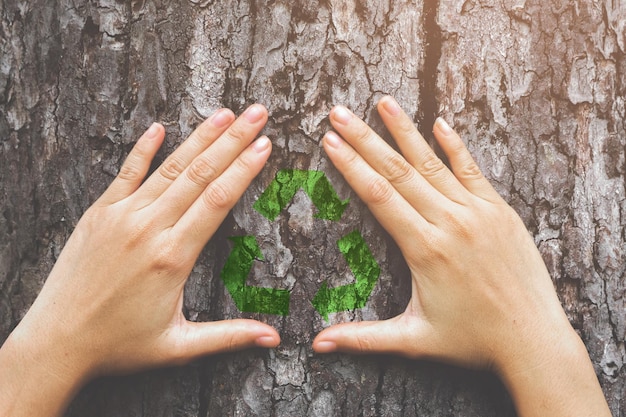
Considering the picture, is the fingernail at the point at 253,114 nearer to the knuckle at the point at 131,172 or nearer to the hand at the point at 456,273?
the hand at the point at 456,273

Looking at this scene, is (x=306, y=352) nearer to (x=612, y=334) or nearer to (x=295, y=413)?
(x=295, y=413)

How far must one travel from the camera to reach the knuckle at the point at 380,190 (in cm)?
188

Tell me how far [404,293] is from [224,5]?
44.8 inches

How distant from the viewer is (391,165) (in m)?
1.89

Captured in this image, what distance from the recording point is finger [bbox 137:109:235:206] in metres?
1.93

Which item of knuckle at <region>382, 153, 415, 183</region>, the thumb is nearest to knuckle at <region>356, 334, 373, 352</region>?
the thumb

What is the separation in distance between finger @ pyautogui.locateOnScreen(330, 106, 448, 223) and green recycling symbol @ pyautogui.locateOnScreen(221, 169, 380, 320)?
0.55ft

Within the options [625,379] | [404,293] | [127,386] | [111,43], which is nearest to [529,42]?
[404,293]

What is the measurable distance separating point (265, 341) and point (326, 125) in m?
0.74

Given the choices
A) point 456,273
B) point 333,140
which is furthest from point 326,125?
point 456,273

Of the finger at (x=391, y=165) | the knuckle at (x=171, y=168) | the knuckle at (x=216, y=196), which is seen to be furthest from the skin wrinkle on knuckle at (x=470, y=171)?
the knuckle at (x=171, y=168)

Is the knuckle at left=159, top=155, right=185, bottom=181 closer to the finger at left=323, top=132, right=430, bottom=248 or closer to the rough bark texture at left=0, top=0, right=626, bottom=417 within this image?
the rough bark texture at left=0, top=0, right=626, bottom=417

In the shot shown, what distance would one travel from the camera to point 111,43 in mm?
2035

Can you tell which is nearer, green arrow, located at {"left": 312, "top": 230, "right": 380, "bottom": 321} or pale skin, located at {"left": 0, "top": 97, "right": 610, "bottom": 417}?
pale skin, located at {"left": 0, "top": 97, "right": 610, "bottom": 417}
